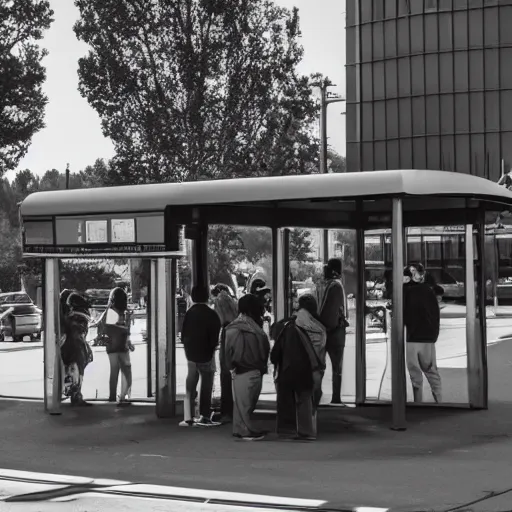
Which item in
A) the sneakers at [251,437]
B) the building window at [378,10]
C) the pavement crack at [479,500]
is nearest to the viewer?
the pavement crack at [479,500]

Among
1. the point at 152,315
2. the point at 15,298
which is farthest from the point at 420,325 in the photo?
the point at 15,298

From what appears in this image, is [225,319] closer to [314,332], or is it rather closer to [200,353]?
[200,353]

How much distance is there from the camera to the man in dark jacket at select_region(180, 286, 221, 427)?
1308 cm

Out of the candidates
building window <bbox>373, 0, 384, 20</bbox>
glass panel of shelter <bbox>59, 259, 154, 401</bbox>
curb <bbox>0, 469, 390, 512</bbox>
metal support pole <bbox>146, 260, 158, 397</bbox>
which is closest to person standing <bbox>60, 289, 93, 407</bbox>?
glass panel of shelter <bbox>59, 259, 154, 401</bbox>

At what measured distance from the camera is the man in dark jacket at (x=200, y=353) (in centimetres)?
1308

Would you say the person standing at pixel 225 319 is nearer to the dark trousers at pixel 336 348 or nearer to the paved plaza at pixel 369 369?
the paved plaza at pixel 369 369

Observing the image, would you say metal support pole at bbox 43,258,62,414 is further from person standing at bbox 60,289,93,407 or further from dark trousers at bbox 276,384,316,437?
dark trousers at bbox 276,384,316,437

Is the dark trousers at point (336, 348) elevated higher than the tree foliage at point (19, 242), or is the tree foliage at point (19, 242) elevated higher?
the tree foliage at point (19, 242)

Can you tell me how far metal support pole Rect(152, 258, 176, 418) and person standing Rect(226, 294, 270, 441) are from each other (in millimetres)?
1532

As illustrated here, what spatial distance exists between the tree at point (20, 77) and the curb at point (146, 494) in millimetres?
29556

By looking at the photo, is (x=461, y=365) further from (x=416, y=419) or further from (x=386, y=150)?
(x=386, y=150)

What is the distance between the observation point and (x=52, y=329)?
1423 cm

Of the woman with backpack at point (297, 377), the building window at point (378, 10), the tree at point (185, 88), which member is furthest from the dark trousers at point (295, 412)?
the building window at point (378, 10)

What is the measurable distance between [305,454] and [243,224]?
403cm
